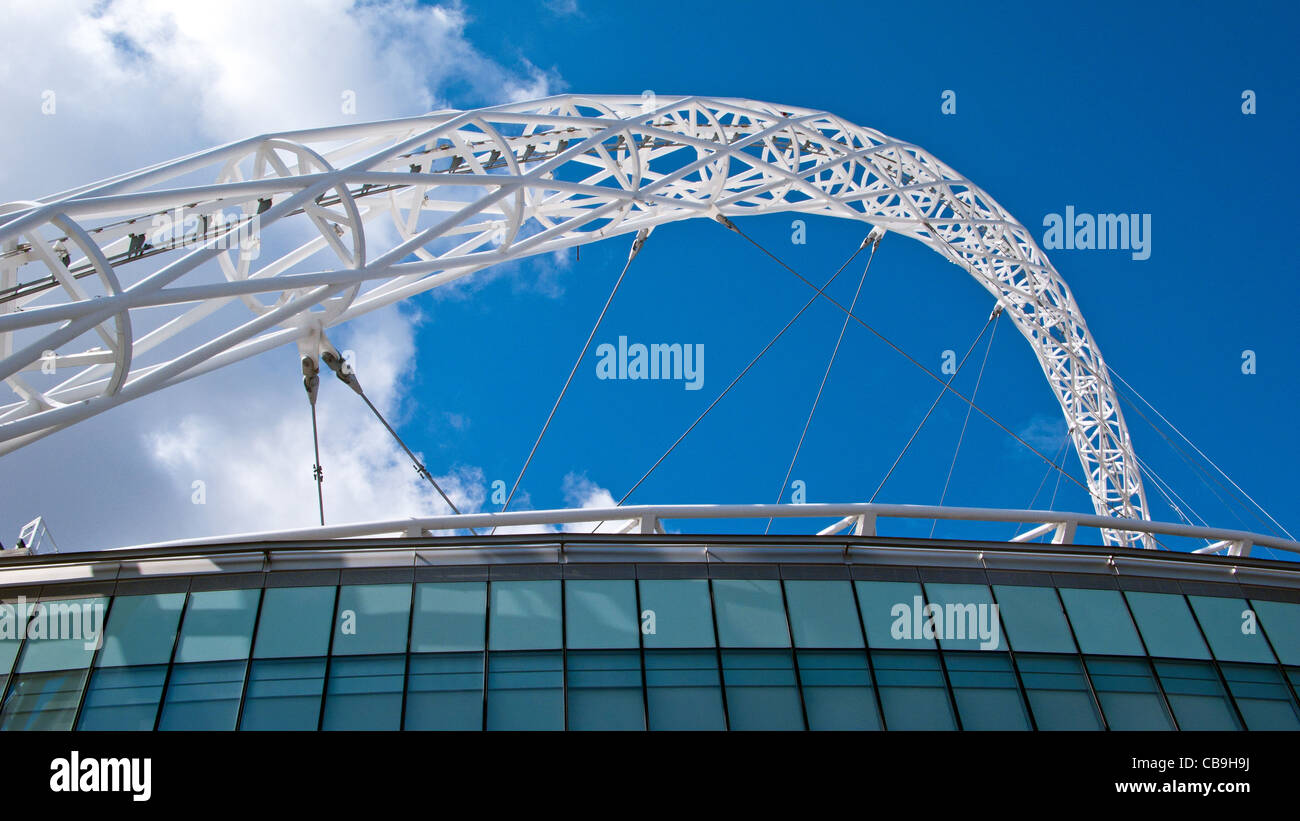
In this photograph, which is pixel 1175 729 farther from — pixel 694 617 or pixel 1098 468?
pixel 1098 468

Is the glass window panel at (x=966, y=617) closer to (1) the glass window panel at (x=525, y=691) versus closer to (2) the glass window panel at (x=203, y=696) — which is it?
(1) the glass window panel at (x=525, y=691)

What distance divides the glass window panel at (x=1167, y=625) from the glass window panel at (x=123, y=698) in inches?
785

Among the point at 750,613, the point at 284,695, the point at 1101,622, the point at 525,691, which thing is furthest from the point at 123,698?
the point at 1101,622

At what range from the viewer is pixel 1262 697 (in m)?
22.8

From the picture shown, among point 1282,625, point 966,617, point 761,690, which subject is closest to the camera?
point 761,690

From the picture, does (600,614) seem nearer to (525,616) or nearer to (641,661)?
(641,661)

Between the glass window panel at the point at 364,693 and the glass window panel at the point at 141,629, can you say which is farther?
the glass window panel at the point at 141,629

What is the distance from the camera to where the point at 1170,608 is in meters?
24.1

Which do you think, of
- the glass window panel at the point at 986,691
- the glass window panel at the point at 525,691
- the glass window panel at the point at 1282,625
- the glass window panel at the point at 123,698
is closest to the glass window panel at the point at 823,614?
the glass window panel at the point at 986,691

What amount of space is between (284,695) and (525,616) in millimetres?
4719

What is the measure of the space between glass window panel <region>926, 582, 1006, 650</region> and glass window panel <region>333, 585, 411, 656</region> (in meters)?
10.9

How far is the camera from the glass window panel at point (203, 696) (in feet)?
65.5

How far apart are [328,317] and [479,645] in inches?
359

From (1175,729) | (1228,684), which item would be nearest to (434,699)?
(1175,729)
